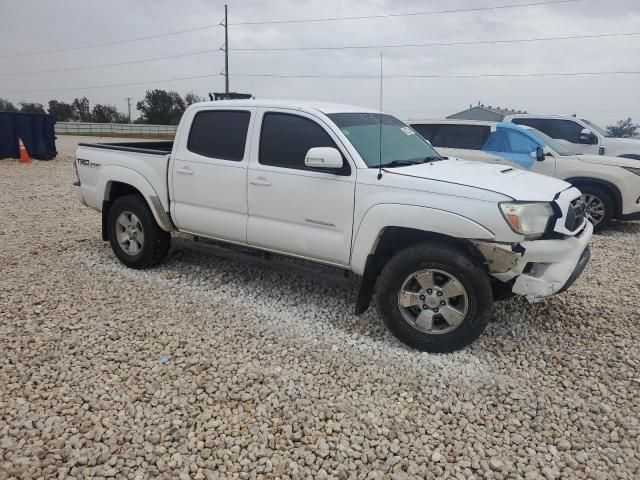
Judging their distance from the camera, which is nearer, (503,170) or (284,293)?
(503,170)

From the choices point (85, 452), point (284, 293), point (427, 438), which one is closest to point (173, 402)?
point (85, 452)

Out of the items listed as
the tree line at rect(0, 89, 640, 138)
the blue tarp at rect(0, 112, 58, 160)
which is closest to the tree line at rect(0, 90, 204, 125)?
the tree line at rect(0, 89, 640, 138)

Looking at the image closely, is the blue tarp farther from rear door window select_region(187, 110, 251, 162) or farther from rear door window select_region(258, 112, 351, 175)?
rear door window select_region(258, 112, 351, 175)

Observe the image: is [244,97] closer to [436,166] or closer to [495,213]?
[436,166]

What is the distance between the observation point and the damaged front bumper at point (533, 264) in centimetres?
333

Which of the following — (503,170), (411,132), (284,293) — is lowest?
(284,293)

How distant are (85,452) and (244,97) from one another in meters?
4.01

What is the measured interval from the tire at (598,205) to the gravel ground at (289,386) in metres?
3.09

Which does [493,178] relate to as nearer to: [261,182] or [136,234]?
[261,182]

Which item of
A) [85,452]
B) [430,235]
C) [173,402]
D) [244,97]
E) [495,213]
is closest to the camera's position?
[85,452]

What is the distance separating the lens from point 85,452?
2590 millimetres

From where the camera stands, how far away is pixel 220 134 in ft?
15.3

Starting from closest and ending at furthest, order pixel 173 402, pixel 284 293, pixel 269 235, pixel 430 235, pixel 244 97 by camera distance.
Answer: pixel 173 402, pixel 430 235, pixel 269 235, pixel 284 293, pixel 244 97

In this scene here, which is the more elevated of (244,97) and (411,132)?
(244,97)
